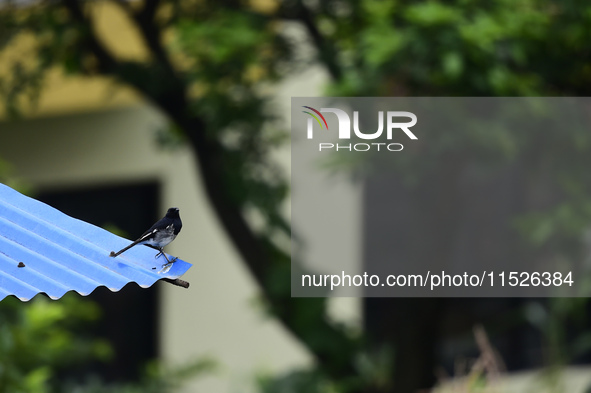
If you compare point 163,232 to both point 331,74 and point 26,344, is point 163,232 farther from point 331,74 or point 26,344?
point 331,74

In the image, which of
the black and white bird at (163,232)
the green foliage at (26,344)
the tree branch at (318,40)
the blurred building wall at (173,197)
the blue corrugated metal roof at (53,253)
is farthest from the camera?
the blurred building wall at (173,197)

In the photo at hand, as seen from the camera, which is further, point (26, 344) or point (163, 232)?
point (26, 344)

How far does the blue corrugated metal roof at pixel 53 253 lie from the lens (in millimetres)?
1246

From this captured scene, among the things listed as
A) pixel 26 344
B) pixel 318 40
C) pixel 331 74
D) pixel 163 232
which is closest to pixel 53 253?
pixel 163 232

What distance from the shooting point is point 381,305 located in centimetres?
799

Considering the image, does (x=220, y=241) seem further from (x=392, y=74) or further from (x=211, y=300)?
(x=392, y=74)

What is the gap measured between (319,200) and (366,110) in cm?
331

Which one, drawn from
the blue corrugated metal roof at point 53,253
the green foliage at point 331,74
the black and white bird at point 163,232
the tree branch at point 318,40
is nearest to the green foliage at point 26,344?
the green foliage at point 331,74

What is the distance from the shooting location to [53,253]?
1.29 meters

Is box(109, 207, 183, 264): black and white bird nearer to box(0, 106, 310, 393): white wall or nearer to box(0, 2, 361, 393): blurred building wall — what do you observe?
box(0, 2, 361, 393): blurred building wall

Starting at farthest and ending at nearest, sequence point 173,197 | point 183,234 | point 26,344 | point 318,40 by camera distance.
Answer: point 173,197
point 183,234
point 318,40
point 26,344

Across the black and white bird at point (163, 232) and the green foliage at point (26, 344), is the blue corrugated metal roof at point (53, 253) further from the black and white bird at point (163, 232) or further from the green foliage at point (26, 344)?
the green foliage at point (26, 344)

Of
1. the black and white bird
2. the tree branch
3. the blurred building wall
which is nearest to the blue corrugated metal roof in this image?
the black and white bird

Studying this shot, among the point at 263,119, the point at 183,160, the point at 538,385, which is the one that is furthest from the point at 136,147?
the point at 538,385
